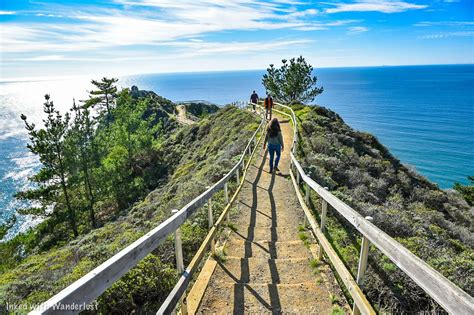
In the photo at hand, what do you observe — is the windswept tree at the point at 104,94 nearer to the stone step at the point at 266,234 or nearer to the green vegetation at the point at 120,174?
the green vegetation at the point at 120,174

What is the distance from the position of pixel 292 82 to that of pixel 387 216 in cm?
3464

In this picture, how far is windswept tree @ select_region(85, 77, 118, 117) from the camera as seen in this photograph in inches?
2472

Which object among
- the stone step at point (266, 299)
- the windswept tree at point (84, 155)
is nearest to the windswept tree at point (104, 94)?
the windswept tree at point (84, 155)

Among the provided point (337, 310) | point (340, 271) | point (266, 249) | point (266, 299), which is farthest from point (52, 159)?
point (340, 271)

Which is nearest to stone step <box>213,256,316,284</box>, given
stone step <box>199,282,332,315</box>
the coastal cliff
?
stone step <box>199,282,332,315</box>

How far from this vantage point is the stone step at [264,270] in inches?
210

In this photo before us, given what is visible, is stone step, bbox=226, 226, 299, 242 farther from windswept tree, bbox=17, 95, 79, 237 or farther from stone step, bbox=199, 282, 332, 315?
windswept tree, bbox=17, 95, 79, 237

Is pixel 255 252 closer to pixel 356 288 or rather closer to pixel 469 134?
pixel 356 288

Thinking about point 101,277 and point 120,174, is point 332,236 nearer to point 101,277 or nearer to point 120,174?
point 101,277

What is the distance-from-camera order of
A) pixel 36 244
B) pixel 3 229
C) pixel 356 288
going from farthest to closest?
pixel 36 244 < pixel 3 229 < pixel 356 288

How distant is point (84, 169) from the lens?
32719 mm

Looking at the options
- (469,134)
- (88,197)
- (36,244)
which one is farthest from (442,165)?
(36,244)

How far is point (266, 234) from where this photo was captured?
7.77 m

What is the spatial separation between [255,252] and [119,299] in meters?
2.82
